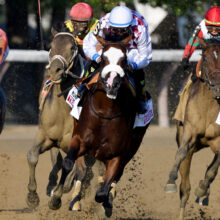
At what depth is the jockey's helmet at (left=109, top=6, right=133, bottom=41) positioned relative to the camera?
22.8 ft

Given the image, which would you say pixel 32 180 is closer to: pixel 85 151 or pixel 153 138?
pixel 85 151

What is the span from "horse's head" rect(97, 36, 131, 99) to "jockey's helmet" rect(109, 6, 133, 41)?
150 millimetres

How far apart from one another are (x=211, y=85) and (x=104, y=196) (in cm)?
148

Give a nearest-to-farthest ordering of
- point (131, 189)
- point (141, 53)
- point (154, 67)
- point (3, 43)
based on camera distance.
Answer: point (141, 53), point (3, 43), point (131, 189), point (154, 67)

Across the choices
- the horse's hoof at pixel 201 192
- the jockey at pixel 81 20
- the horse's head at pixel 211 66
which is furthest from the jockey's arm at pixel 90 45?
the horse's hoof at pixel 201 192

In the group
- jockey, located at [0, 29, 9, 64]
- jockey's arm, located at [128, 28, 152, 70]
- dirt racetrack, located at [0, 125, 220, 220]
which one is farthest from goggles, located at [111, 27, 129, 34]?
dirt racetrack, located at [0, 125, 220, 220]

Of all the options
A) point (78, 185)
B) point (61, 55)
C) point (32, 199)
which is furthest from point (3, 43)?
point (78, 185)

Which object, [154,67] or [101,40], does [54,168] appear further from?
[154,67]

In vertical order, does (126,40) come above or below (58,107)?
above

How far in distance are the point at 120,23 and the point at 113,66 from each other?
56 cm

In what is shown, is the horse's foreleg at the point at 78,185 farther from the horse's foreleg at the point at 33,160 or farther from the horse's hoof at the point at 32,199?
the horse's hoof at the point at 32,199

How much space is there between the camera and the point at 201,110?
7.94 metres

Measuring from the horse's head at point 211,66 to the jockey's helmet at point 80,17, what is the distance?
119 cm

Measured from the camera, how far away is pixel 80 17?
26.6ft
